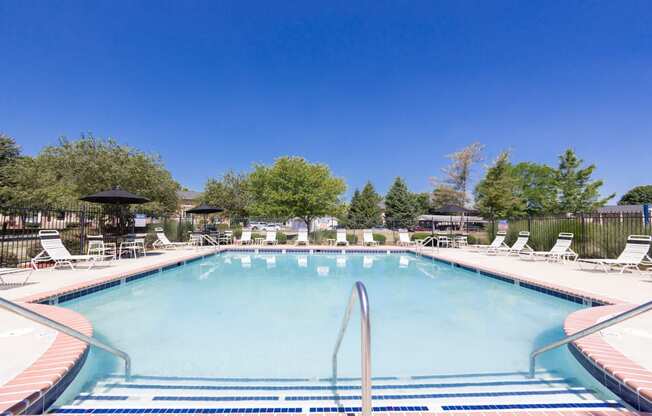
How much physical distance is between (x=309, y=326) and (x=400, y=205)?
46.8 metres

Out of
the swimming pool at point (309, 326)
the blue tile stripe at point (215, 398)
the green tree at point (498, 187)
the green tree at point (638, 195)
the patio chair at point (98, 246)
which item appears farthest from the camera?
the green tree at point (638, 195)

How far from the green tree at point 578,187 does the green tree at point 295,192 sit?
70.8ft

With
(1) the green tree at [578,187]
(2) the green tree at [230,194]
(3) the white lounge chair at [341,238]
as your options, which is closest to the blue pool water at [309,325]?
(3) the white lounge chair at [341,238]

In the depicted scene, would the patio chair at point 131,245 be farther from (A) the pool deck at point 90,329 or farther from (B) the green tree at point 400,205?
(B) the green tree at point 400,205

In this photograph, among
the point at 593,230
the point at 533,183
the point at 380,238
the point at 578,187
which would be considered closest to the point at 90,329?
the point at 593,230

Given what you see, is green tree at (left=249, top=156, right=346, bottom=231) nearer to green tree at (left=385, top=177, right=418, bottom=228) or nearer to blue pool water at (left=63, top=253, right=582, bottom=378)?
blue pool water at (left=63, top=253, right=582, bottom=378)

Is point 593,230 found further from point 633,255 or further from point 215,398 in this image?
point 215,398

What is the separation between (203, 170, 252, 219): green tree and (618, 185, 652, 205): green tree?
3353 inches

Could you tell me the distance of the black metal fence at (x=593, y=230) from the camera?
10305mm

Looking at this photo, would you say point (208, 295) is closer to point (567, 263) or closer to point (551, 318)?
point (551, 318)

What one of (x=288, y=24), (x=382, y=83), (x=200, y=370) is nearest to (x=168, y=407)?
(x=200, y=370)

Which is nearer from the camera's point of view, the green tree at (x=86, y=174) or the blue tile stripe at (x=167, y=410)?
the blue tile stripe at (x=167, y=410)

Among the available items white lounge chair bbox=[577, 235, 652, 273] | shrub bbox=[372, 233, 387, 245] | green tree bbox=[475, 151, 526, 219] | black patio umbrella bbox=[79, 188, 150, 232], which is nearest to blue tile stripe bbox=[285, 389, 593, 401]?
white lounge chair bbox=[577, 235, 652, 273]

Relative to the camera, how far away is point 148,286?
7.78m
